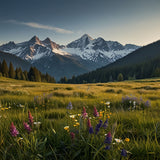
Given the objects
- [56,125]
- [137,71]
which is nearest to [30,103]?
[56,125]

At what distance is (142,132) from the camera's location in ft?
8.87

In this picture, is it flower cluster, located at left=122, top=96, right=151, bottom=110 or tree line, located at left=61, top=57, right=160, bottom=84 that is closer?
flower cluster, located at left=122, top=96, right=151, bottom=110

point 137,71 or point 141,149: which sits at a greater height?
point 137,71

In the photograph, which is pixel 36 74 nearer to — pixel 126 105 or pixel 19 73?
pixel 19 73

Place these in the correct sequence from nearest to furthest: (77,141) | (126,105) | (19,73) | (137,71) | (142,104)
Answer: (77,141) → (142,104) → (126,105) → (19,73) → (137,71)

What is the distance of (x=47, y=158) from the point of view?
1772 mm

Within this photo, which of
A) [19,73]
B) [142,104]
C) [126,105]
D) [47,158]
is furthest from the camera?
[19,73]

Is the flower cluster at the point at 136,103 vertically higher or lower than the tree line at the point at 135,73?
lower

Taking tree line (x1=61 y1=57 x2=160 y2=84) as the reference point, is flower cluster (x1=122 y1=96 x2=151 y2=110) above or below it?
below

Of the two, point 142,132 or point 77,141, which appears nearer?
point 77,141

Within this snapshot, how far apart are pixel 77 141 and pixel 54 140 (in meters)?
0.42

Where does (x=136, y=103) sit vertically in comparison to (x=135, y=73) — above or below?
below

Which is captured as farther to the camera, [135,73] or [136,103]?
[135,73]

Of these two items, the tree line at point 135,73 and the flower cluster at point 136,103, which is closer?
the flower cluster at point 136,103
